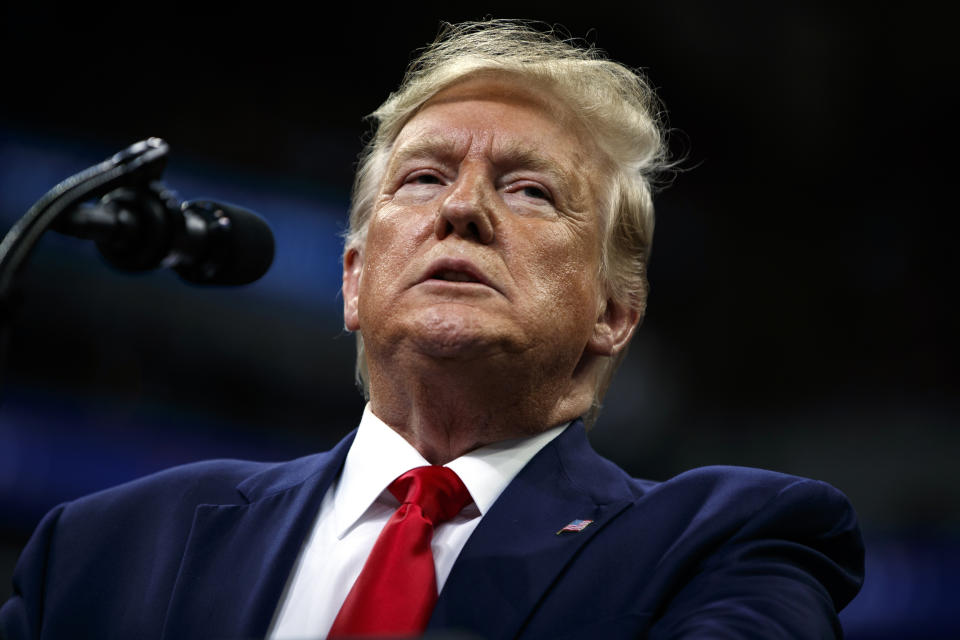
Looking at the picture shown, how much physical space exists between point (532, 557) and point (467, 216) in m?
0.62

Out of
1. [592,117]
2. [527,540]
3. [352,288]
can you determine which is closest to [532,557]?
[527,540]

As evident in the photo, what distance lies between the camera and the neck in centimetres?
176

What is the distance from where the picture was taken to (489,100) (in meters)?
1.96

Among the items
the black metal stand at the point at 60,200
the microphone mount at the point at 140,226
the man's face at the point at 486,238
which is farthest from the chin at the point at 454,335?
the black metal stand at the point at 60,200

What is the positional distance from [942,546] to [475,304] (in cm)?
233

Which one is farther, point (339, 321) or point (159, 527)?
point (339, 321)

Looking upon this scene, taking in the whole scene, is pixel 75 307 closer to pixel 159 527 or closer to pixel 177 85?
pixel 177 85

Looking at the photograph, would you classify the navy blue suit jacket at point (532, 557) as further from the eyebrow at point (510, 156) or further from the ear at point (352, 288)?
the eyebrow at point (510, 156)

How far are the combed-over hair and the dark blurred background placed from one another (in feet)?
3.84

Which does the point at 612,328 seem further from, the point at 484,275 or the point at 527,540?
the point at 527,540

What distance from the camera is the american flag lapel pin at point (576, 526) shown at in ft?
5.13

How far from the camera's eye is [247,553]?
164 centimetres

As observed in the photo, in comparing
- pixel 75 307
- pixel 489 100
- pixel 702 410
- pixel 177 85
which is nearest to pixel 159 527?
pixel 489 100

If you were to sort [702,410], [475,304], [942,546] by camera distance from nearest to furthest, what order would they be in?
[475,304], [942,546], [702,410]
